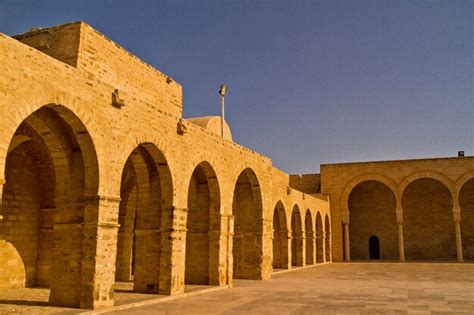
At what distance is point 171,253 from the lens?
35.2 ft

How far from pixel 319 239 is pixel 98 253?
1982 centimetres

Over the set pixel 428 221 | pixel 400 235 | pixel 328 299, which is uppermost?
pixel 428 221

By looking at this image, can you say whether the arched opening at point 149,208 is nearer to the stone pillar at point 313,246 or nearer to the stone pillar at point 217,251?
the stone pillar at point 217,251

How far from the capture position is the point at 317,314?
8312mm

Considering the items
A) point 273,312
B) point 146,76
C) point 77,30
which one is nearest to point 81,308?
point 273,312

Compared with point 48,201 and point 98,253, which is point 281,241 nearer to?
point 48,201

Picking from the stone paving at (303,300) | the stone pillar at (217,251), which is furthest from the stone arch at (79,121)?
the stone pillar at (217,251)

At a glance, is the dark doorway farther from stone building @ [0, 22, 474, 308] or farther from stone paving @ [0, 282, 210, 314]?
stone paving @ [0, 282, 210, 314]

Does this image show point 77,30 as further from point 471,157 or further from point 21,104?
point 471,157

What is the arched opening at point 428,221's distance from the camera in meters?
28.5

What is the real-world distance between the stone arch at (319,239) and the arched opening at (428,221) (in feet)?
20.9

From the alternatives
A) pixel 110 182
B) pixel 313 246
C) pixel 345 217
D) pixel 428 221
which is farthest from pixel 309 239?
pixel 110 182

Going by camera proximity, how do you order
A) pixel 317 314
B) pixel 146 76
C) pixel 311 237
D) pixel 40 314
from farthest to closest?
pixel 311 237 < pixel 146 76 < pixel 317 314 < pixel 40 314

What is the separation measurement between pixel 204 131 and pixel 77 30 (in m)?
4.34
